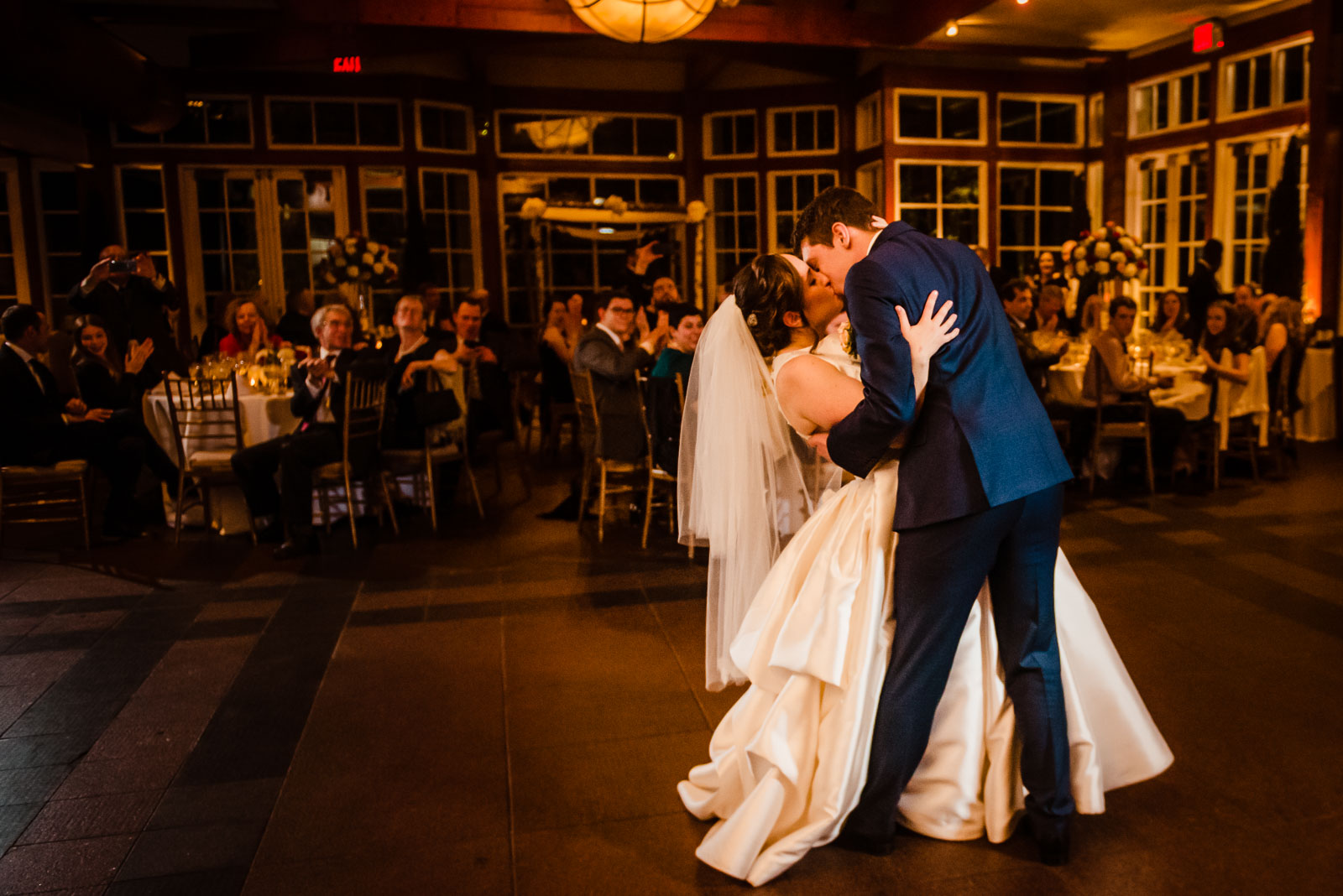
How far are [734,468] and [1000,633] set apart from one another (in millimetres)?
847

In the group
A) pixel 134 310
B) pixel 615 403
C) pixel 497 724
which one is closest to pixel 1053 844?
pixel 497 724

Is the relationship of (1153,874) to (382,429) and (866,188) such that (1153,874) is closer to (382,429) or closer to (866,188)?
(382,429)

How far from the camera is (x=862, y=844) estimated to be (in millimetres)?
2273

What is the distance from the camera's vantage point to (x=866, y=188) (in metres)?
11.4

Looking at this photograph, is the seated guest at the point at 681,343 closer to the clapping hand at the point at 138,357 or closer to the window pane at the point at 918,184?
the clapping hand at the point at 138,357

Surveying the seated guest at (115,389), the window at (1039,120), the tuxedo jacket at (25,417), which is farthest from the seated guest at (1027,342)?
the tuxedo jacket at (25,417)

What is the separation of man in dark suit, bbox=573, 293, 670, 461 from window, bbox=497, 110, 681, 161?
6.71 m

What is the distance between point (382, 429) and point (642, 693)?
3.03 meters

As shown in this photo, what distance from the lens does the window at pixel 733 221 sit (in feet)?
39.2

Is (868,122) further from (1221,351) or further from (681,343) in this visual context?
(681,343)

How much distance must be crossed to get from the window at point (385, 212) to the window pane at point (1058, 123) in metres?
7.00

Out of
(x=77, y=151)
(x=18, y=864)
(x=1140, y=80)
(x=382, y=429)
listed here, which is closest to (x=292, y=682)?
(x=18, y=864)

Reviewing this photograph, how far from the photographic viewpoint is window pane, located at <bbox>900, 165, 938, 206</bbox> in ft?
36.0

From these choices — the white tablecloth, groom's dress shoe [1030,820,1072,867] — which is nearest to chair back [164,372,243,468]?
groom's dress shoe [1030,820,1072,867]
